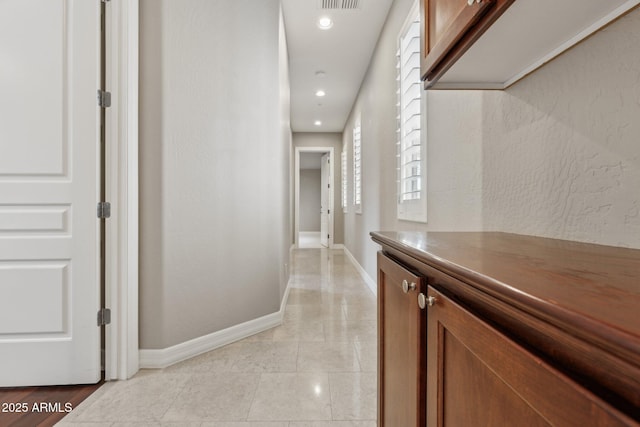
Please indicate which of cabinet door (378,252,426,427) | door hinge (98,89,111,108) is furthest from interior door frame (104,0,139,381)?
cabinet door (378,252,426,427)

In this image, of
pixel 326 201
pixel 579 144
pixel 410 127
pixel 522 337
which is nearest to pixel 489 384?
pixel 522 337

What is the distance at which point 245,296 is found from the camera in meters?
2.44

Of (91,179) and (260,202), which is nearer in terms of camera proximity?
(91,179)

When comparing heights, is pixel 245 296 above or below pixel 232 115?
below

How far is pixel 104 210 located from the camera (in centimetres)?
180

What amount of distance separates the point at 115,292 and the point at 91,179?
65cm

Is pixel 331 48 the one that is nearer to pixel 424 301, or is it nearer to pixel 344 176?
pixel 344 176

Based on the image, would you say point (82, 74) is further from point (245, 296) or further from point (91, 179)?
point (245, 296)

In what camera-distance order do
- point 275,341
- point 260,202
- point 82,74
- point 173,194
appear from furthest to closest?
point 260,202, point 275,341, point 173,194, point 82,74

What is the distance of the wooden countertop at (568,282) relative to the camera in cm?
26

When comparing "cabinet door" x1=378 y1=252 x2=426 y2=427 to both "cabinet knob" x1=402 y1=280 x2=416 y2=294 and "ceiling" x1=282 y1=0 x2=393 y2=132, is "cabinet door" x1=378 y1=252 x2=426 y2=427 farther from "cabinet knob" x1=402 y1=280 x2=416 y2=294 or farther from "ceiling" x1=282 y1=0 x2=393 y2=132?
"ceiling" x1=282 y1=0 x2=393 y2=132

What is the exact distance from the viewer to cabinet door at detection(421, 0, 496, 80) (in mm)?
782

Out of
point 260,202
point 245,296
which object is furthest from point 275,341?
point 260,202

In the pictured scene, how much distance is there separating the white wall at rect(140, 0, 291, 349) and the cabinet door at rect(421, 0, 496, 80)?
1.57 meters
